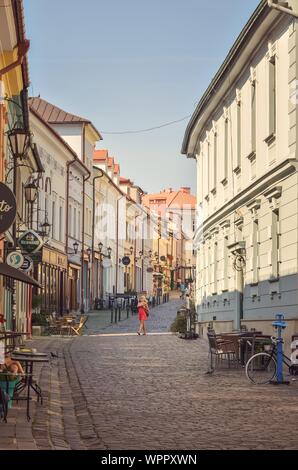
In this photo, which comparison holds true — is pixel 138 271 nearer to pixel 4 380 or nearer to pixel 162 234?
pixel 162 234

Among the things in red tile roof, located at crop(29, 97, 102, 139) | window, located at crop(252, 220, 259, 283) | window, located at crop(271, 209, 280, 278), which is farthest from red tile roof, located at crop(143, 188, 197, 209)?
window, located at crop(271, 209, 280, 278)

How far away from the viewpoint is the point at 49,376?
17156mm

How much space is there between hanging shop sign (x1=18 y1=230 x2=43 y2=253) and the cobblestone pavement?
16.5 feet

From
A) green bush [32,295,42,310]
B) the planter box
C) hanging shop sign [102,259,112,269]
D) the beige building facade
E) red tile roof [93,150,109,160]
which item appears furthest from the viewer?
red tile roof [93,150,109,160]

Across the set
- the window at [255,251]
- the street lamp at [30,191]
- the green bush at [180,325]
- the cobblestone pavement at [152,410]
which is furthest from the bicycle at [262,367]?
the green bush at [180,325]

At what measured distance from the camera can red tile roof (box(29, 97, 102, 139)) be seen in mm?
57094

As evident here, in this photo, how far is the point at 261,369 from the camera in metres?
16.0

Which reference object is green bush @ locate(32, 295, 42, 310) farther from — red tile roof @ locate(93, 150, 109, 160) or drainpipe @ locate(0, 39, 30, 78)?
red tile roof @ locate(93, 150, 109, 160)

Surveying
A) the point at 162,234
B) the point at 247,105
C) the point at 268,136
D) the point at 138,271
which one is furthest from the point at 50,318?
the point at 162,234

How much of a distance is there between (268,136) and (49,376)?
28.2ft

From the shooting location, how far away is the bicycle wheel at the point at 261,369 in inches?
624

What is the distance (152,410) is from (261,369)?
189 inches

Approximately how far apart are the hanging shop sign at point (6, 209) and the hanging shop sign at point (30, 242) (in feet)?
49.5

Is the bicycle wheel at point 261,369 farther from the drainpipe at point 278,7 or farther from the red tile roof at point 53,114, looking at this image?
the red tile roof at point 53,114
